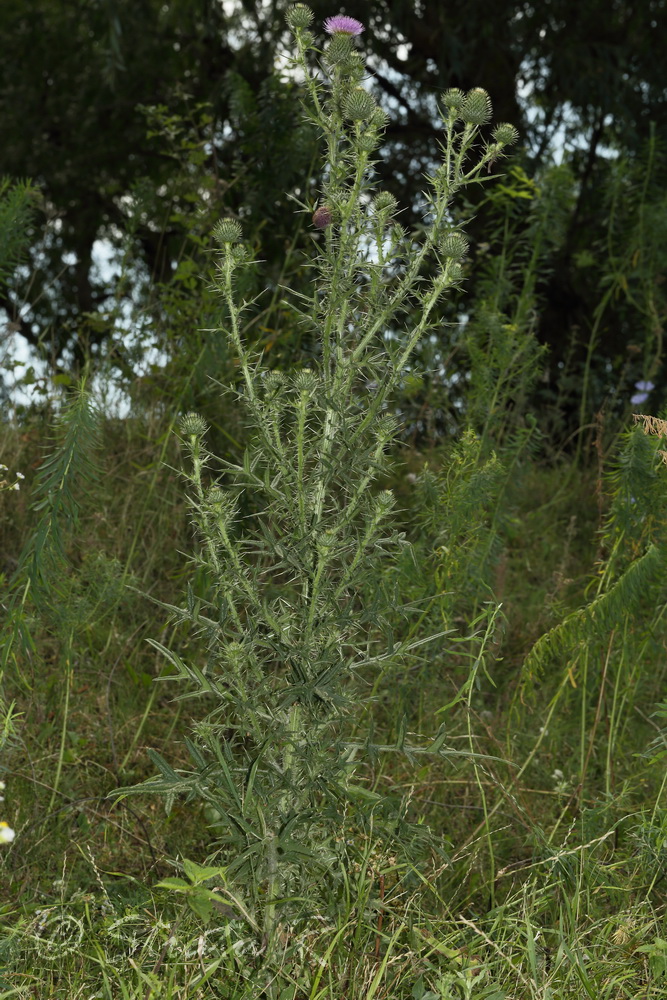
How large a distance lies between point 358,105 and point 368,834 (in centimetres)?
159

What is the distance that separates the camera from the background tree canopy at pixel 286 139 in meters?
4.76

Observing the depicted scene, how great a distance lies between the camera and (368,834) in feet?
7.54

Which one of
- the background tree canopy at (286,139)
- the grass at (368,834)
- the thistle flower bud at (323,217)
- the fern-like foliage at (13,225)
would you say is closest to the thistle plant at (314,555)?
the thistle flower bud at (323,217)

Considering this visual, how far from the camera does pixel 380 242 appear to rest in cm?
229

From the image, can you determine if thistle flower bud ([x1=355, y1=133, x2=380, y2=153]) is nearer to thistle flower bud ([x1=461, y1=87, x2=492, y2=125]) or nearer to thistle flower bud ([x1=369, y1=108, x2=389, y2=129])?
thistle flower bud ([x1=369, y1=108, x2=389, y2=129])

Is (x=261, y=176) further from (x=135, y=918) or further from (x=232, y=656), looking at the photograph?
(x=135, y=918)

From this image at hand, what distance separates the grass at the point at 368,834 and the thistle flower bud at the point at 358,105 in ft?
4.75

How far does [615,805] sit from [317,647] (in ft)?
3.97

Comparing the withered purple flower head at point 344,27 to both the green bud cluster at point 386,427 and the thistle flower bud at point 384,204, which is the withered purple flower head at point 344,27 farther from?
the green bud cluster at point 386,427

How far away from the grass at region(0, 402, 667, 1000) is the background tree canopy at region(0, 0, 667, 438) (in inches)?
49.3

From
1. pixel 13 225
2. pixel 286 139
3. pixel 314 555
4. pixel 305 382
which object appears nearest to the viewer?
pixel 305 382

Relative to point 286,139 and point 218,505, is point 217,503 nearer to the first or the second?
point 218,505

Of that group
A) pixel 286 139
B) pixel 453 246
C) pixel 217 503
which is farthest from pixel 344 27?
pixel 286 139

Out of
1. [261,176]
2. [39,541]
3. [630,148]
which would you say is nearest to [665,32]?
[630,148]
